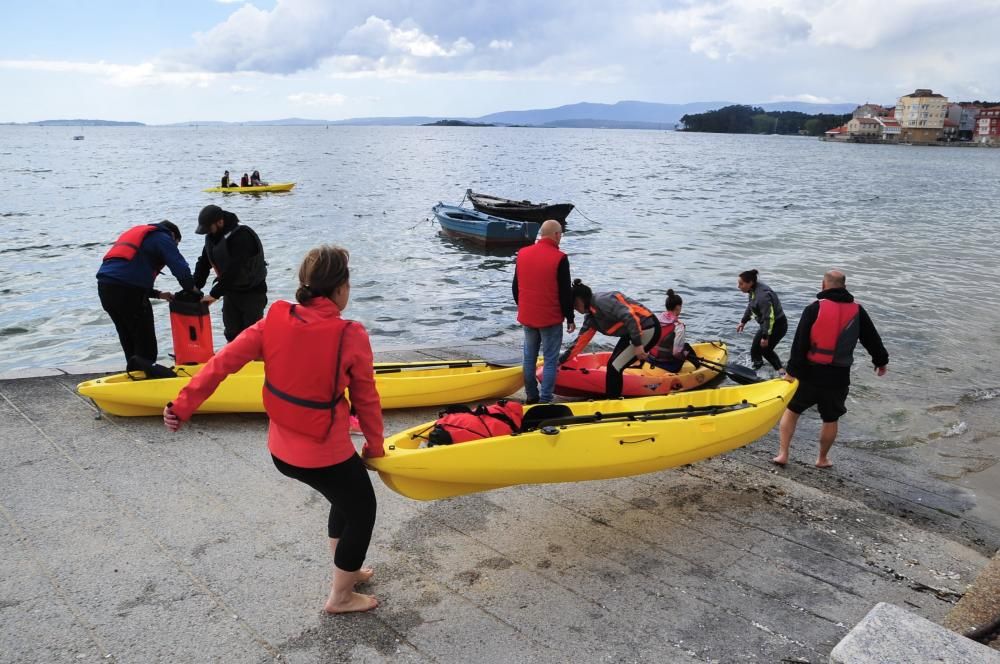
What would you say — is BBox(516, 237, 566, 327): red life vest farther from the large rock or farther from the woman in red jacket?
the large rock

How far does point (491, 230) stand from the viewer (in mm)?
22438

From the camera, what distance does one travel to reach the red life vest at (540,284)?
6352 millimetres

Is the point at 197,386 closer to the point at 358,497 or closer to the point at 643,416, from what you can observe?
the point at 358,497

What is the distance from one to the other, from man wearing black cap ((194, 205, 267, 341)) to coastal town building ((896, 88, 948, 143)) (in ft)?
606

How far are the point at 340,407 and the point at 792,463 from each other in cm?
463

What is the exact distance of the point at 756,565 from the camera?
14.2 feet

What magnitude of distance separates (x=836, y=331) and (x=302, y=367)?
4449 mm

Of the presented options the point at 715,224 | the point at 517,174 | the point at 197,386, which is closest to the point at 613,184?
the point at 517,174

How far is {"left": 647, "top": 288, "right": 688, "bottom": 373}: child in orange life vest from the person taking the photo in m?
8.27

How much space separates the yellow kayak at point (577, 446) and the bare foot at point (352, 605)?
65cm

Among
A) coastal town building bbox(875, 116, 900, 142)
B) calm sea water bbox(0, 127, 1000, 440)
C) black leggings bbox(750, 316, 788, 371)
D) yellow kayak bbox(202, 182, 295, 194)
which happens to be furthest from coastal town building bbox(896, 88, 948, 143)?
black leggings bbox(750, 316, 788, 371)

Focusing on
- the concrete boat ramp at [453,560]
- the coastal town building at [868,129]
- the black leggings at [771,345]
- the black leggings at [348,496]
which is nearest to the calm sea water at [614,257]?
the black leggings at [771,345]

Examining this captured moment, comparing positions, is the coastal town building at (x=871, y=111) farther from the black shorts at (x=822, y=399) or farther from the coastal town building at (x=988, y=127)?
the black shorts at (x=822, y=399)

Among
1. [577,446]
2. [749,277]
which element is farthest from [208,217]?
[749,277]
